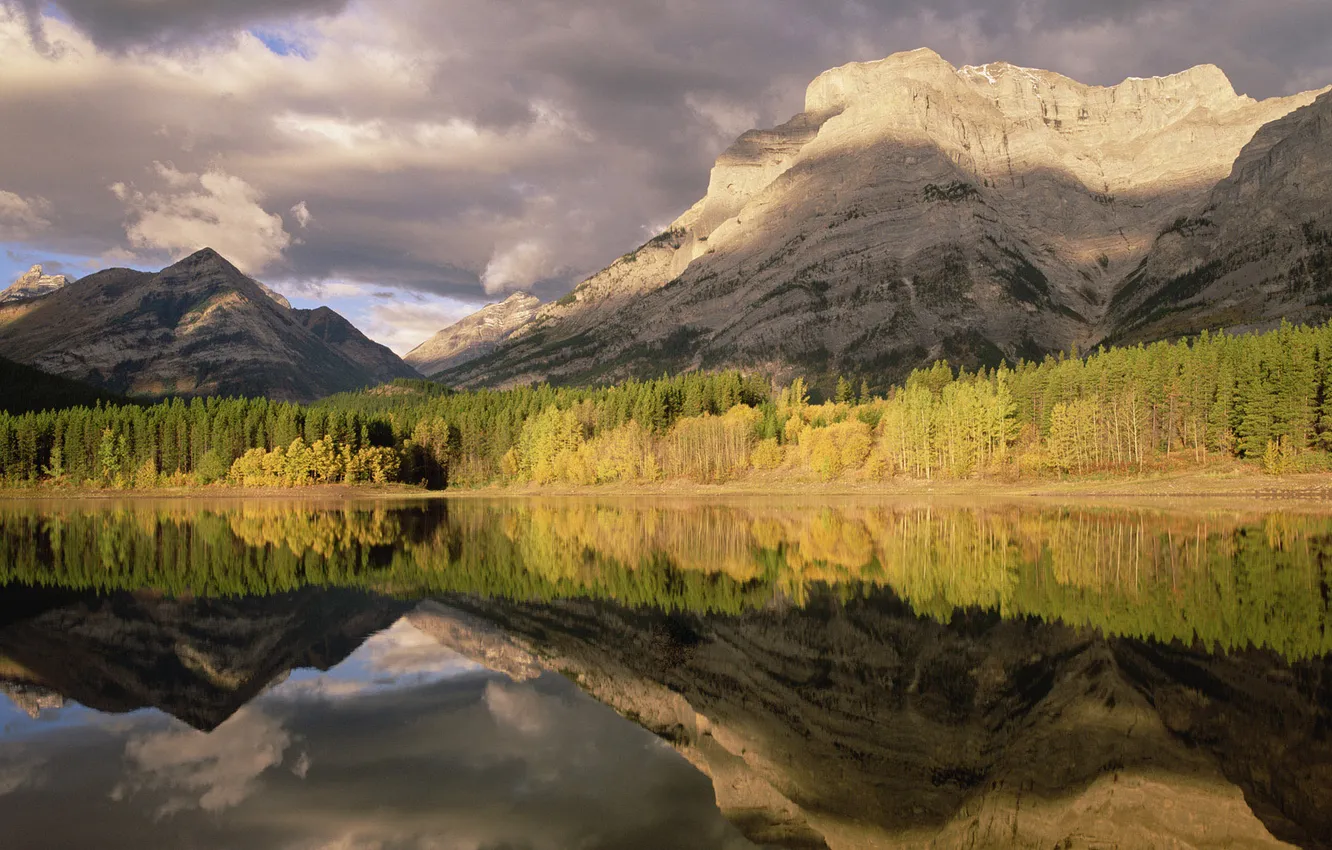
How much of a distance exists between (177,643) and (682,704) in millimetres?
19935

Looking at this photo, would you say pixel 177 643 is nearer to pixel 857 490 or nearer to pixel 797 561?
pixel 797 561

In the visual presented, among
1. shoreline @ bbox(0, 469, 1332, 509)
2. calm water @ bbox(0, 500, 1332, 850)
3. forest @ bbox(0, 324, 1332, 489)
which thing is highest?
forest @ bbox(0, 324, 1332, 489)

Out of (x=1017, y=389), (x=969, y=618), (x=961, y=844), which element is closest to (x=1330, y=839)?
(x=961, y=844)

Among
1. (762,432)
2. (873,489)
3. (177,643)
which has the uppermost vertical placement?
(762,432)

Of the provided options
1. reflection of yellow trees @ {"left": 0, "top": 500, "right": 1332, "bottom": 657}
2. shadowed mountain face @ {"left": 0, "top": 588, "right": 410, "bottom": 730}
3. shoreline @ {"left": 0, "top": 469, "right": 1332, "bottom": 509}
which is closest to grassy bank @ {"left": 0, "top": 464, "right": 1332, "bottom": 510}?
shoreline @ {"left": 0, "top": 469, "right": 1332, "bottom": 509}

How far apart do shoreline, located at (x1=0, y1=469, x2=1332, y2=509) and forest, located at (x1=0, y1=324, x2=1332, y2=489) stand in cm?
301

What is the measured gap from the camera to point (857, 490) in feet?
438

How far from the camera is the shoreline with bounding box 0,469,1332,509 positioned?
94.5m

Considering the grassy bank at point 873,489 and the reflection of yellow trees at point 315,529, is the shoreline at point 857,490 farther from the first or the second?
the reflection of yellow trees at point 315,529

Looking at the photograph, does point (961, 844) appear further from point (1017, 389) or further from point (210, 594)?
point (1017, 389)

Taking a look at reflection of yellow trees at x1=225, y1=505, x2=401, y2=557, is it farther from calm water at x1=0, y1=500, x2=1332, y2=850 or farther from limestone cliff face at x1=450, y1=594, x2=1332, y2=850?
limestone cliff face at x1=450, y1=594, x2=1332, y2=850

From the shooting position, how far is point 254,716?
20656 mm

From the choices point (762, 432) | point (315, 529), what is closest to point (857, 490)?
point (762, 432)

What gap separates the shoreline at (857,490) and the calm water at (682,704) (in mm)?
54808
